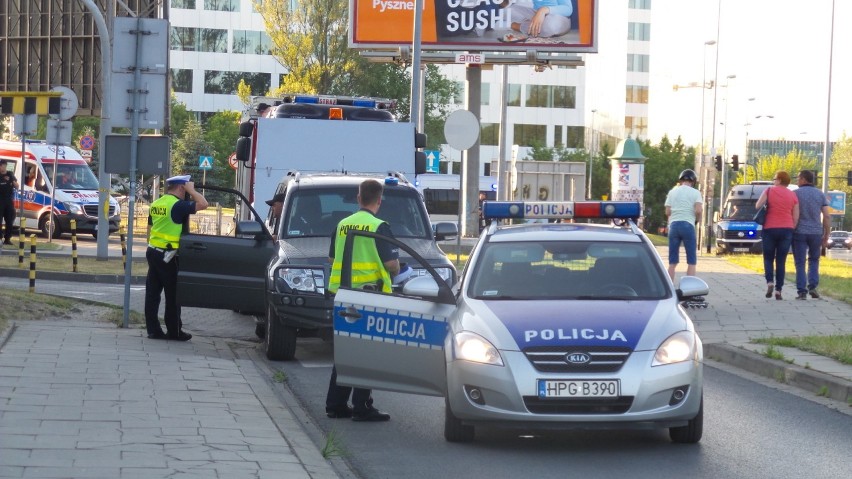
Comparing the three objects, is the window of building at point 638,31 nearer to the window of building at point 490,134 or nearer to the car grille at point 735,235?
the window of building at point 490,134

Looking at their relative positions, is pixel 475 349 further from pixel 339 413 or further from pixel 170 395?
pixel 170 395

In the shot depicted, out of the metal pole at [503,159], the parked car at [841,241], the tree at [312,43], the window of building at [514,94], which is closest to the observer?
A: the metal pole at [503,159]

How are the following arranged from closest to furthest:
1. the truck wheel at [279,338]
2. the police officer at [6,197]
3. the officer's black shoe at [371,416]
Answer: the officer's black shoe at [371,416]
the truck wheel at [279,338]
the police officer at [6,197]

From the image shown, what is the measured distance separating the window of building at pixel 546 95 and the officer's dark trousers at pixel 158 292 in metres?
84.6

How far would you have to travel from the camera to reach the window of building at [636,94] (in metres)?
134

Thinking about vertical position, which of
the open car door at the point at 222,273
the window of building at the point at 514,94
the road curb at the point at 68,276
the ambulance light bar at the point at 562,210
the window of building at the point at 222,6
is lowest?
the road curb at the point at 68,276

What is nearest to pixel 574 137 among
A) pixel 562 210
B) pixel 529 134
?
pixel 529 134

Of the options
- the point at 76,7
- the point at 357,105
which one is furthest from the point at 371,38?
the point at 357,105

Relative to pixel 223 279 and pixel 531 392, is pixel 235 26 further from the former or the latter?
pixel 531 392

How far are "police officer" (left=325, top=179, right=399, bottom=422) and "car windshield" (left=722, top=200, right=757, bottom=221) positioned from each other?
43.0m

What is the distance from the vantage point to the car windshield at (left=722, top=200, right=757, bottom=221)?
51656 millimetres

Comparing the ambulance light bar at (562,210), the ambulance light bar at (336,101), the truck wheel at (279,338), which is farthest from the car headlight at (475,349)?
the ambulance light bar at (336,101)

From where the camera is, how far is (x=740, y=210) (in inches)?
2050

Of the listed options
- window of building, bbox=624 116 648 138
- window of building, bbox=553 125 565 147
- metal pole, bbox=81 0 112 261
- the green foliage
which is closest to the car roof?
metal pole, bbox=81 0 112 261
